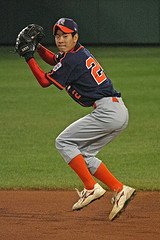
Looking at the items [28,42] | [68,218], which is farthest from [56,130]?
[28,42]

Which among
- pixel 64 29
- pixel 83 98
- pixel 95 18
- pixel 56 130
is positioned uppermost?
pixel 64 29

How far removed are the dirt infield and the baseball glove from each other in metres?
1.65

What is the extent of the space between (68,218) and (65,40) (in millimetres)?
1776

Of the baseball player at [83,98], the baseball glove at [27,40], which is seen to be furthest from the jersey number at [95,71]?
the baseball glove at [27,40]

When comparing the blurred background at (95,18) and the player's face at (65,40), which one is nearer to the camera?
the player's face at (65,40)

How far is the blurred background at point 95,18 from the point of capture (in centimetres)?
3184

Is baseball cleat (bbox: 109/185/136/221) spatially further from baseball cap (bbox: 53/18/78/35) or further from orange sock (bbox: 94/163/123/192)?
baseball cap (bbox: 53/18/78/35)

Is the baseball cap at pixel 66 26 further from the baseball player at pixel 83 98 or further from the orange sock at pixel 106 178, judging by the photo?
the orange sock at pixel 106 178

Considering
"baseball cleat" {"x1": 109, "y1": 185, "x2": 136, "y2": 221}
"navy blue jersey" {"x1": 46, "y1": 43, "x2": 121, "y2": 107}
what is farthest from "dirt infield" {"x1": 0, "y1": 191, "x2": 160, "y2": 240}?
"navy blue jersey" {"x1": 46, "y1": 43, "x2": 121, "y2": 107}

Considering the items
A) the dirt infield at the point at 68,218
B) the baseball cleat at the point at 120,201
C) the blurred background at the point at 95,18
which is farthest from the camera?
the blurred background at the point at 95,18

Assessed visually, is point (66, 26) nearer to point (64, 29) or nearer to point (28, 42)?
point (64, 29)

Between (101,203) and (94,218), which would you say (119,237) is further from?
(101,203)

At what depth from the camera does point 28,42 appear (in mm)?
8805

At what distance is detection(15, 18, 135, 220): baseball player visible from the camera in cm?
866
